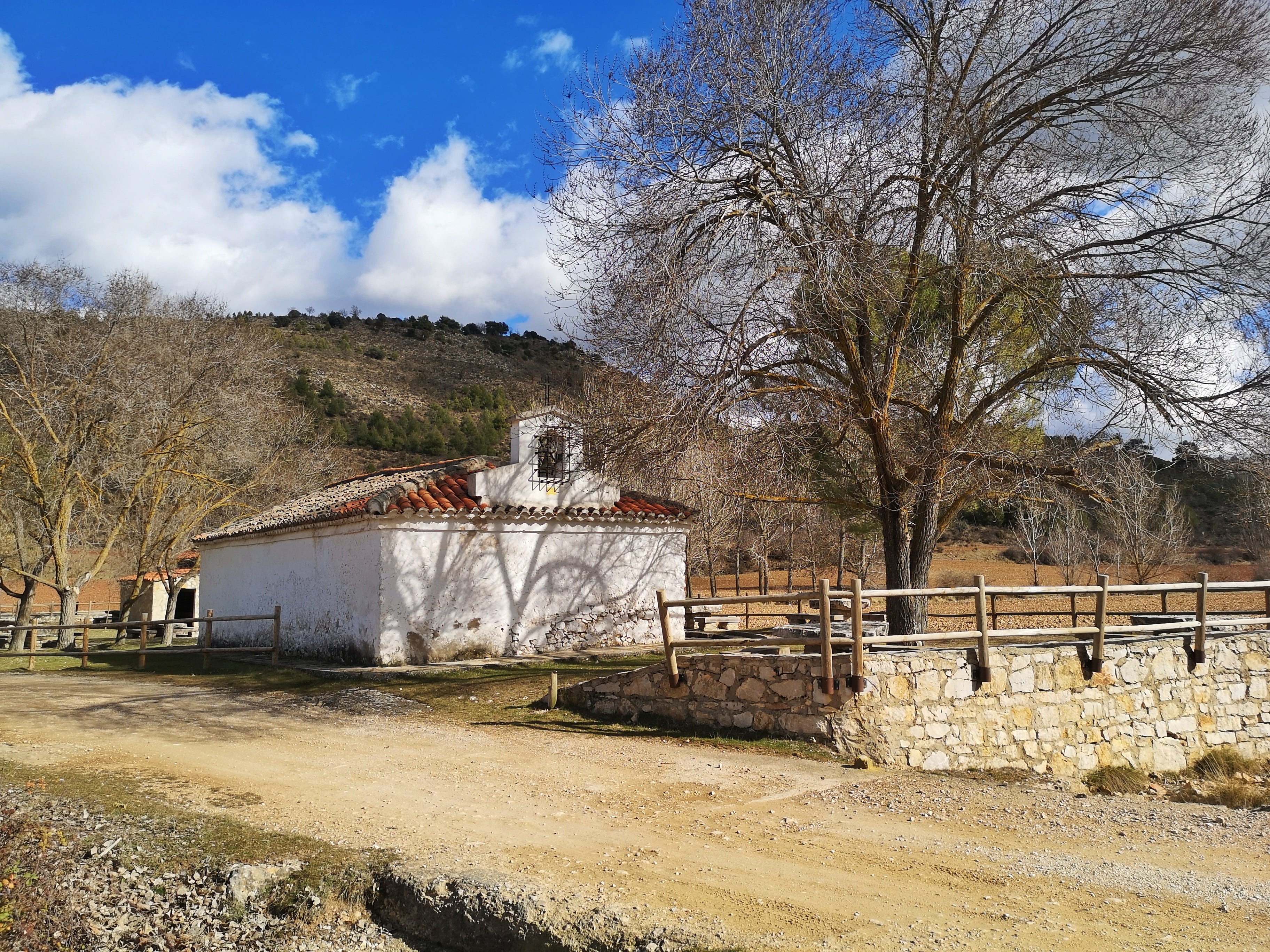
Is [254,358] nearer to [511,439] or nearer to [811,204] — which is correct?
[511,439]

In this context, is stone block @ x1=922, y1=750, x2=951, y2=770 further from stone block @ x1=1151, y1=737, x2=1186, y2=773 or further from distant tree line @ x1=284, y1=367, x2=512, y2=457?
distant tree line @ x1=284, y1=367, x2=512, y2=457

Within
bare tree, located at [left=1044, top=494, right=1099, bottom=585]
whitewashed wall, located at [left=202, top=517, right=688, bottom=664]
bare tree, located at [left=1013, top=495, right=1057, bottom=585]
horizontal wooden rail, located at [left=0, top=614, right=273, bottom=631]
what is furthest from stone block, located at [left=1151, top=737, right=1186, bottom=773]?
bare tree, located at [left=1044, top=494, right=1099, bottom=585]

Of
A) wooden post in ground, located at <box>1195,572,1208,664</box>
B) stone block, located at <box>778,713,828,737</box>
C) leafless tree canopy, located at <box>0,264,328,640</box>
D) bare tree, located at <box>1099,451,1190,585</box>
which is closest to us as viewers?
stone block, located at <box>778,713,828,737</box>

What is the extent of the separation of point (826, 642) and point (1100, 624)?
12.0 feet

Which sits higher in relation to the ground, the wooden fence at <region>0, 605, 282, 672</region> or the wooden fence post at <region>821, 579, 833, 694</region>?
the wooden fence post at <region>821, 579, 833, 694</region>

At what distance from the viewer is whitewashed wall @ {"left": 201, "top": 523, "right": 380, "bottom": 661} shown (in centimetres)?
1680

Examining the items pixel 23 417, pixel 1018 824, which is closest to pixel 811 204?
pixel 1018 824

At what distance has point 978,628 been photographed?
10008 mm

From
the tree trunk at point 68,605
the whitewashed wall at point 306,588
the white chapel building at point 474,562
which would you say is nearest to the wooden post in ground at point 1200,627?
the white chapel building at point 474,562

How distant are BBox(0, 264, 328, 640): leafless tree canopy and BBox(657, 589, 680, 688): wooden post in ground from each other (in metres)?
17.0

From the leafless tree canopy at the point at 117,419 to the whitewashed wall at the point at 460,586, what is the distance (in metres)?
4.63

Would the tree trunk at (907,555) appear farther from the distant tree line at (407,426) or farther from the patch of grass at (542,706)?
the distant tree line at (407,426)

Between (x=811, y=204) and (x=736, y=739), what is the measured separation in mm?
6545

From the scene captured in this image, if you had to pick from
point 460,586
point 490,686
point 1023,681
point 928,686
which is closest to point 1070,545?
point 460,586
